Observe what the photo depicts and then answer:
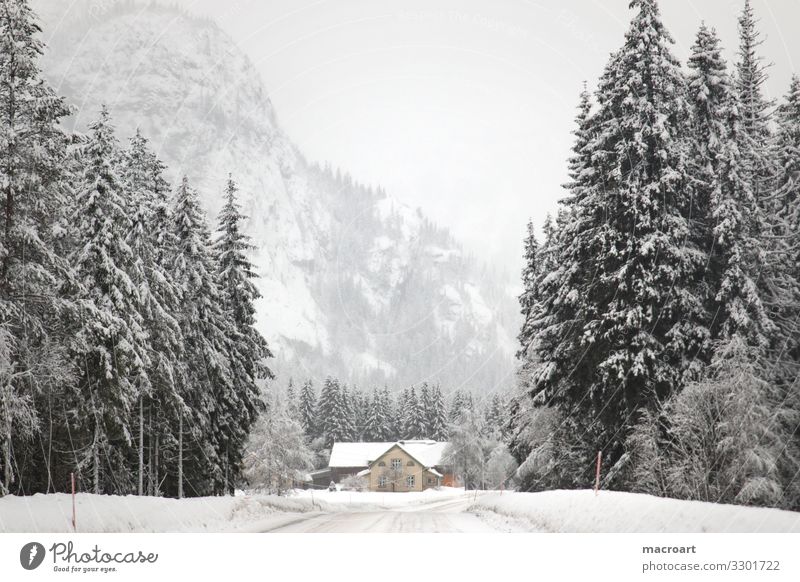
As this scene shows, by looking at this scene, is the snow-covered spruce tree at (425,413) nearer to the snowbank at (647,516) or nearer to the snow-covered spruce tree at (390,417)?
the snow-covered spruce tree at (390,417)

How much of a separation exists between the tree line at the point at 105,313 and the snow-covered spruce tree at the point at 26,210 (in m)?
0.03

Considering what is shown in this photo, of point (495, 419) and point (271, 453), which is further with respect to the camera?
point (495, 419)

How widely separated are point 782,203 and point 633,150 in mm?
5113

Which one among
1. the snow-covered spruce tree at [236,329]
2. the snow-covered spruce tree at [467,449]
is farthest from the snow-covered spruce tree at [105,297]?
the snow-covered spruce tree at [467,449]

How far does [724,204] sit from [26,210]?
17016 millimetres

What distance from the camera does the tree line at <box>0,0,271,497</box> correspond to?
48.2 ft

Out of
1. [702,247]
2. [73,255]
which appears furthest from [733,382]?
[73,255]

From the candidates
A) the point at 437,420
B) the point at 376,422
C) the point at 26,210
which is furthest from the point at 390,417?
the point at 26,210

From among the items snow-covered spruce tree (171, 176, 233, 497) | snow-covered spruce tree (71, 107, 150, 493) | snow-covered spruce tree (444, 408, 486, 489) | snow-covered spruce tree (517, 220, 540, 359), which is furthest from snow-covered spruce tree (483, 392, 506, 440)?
snow-covered spruce tree (71, 107, 150, 493)

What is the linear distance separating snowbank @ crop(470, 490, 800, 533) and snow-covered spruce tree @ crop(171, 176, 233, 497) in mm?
15692

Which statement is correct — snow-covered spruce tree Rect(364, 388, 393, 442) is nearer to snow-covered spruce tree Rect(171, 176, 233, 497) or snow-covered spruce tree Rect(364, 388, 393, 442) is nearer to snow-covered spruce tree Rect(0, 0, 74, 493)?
snow-covered spruce tree Rect(171, 176, 233, 497)

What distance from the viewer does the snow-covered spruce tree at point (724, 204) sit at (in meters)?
17.8

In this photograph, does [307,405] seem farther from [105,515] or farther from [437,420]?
[105,515]
